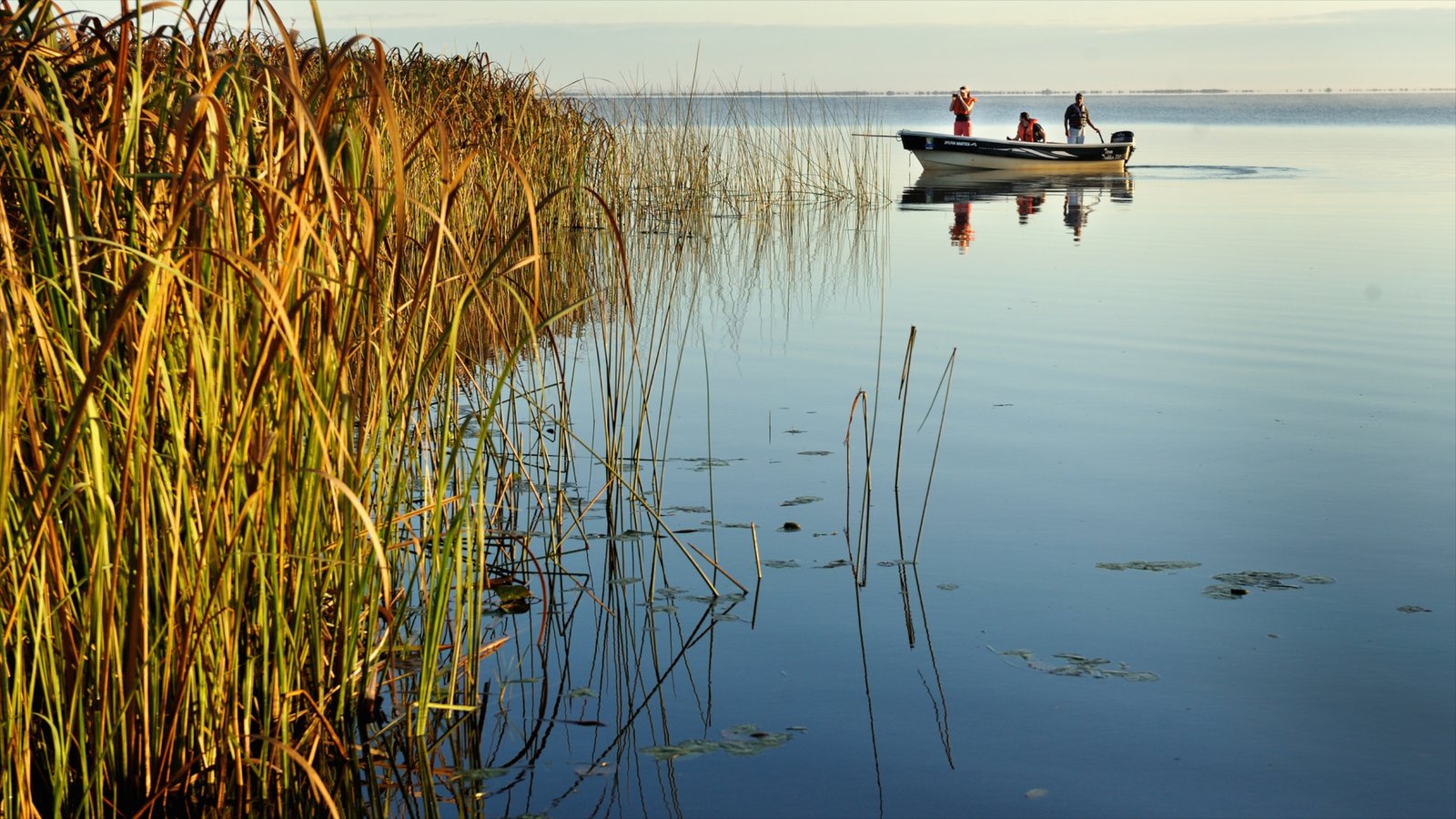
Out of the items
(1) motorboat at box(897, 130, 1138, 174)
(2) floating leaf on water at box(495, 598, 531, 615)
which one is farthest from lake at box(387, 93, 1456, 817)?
(1) motorboat at box(897, 130, 1138, 174)

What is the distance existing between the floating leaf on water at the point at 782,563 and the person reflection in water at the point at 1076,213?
34.6 ft

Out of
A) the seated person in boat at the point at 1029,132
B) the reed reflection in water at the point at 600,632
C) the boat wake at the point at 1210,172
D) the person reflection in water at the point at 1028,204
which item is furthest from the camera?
the boat wake at the point at 1210,172

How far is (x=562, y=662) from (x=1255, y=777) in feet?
5.20

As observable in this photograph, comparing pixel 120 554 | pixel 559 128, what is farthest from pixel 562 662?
pixel 559 128

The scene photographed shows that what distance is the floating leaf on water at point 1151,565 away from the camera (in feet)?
13.7

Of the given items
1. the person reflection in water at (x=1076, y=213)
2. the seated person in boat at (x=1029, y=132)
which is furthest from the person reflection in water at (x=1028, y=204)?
the seated person in boat at (x=1029, y=132)

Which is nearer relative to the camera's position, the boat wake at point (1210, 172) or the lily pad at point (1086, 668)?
the lily pad at point (1086, 668)

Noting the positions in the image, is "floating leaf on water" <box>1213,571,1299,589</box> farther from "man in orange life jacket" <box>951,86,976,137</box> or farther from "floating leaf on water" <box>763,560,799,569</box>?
"man in orange life jacket" <box>951,86,976,137</box>

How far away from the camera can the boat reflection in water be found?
1620cm

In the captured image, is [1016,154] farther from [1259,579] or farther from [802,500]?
[1259,579]

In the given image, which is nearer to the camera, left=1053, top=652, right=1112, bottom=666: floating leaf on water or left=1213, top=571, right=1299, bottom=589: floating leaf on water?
left=1053, top=652, right=1112, bottom=666: floating leaf on water

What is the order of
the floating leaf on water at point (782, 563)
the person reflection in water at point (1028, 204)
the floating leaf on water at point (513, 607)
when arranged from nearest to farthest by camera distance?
the floating leaf on water at point (513, 607) < the floating leaf on water at point (782, 563) < the person reflection in water at point (1028, 204)

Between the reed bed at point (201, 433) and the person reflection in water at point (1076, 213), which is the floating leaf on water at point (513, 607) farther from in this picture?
the person reflection in water at point (1076, 213)

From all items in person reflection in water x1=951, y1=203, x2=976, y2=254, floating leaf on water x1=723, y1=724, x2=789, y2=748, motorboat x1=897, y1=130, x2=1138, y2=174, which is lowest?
floating leaf on water x1=723, y1=724, x2=789, y2=748
